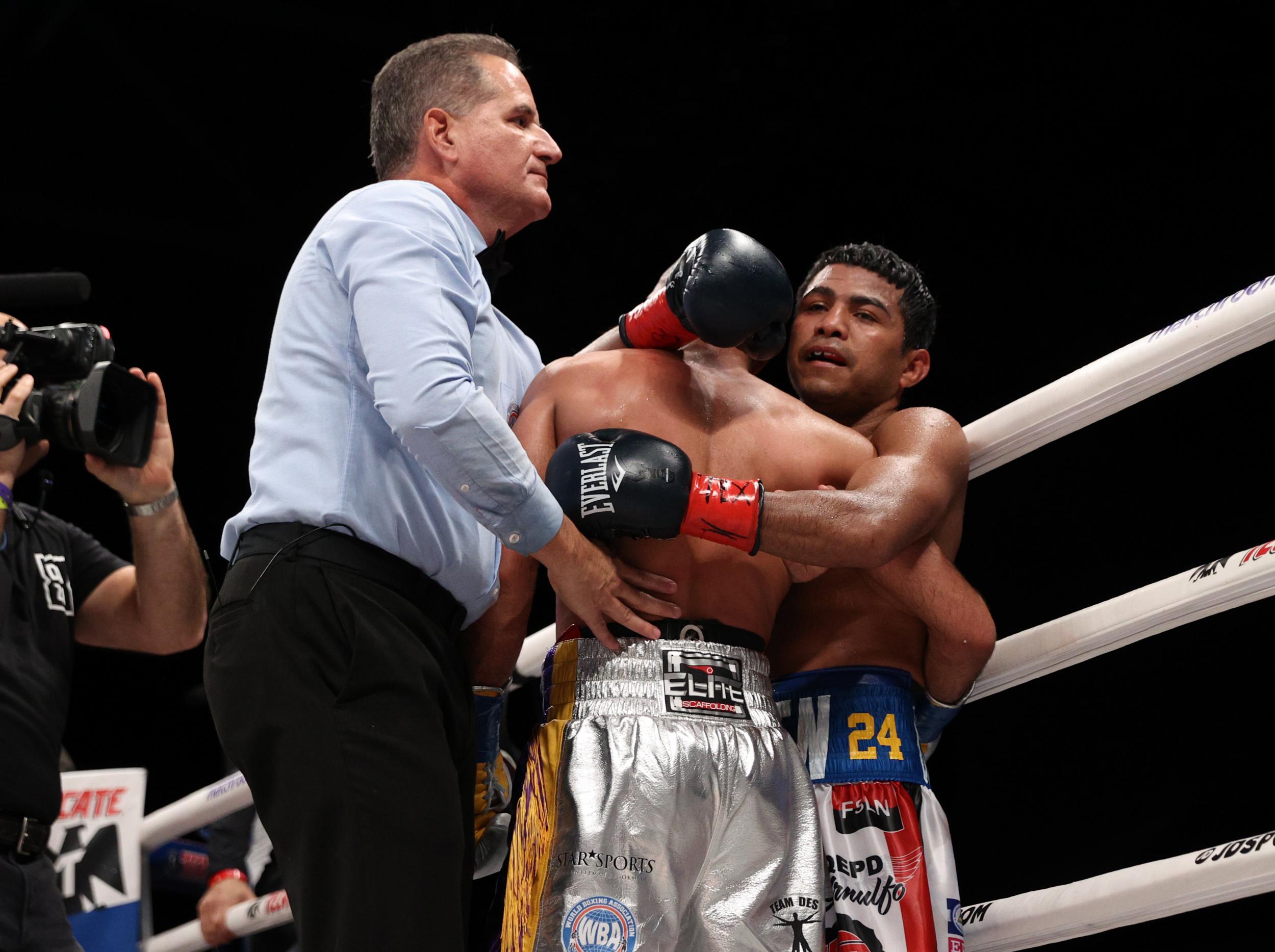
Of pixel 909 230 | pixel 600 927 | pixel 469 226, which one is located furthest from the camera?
pixel 909 230

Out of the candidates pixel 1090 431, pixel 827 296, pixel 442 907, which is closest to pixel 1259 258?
pixel 1090 431

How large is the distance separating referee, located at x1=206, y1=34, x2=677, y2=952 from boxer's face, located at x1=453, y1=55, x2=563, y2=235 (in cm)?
15

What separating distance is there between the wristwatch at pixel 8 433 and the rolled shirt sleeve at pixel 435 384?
2.86ft

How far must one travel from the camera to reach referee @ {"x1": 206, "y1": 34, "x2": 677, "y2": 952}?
1.24 m

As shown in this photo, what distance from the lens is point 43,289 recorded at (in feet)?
7.64

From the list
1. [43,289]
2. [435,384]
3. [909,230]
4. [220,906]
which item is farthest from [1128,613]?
[909,230]

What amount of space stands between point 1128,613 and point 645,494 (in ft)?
2.07

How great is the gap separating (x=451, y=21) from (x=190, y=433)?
2134 mm

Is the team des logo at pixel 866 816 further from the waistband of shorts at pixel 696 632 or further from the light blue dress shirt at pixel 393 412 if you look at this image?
the light blue dress shirt at pixel 393 412

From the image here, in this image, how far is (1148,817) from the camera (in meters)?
3.31

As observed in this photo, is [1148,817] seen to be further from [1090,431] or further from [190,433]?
[190,433]

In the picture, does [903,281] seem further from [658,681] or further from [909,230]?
[909,230]

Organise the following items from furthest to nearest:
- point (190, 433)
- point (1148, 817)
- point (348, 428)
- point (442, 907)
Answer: point (190, 433) → point (1148, 817) → point (348, 428) → point (442, 907)

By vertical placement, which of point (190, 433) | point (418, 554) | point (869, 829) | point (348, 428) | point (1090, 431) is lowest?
point (869, 829)
